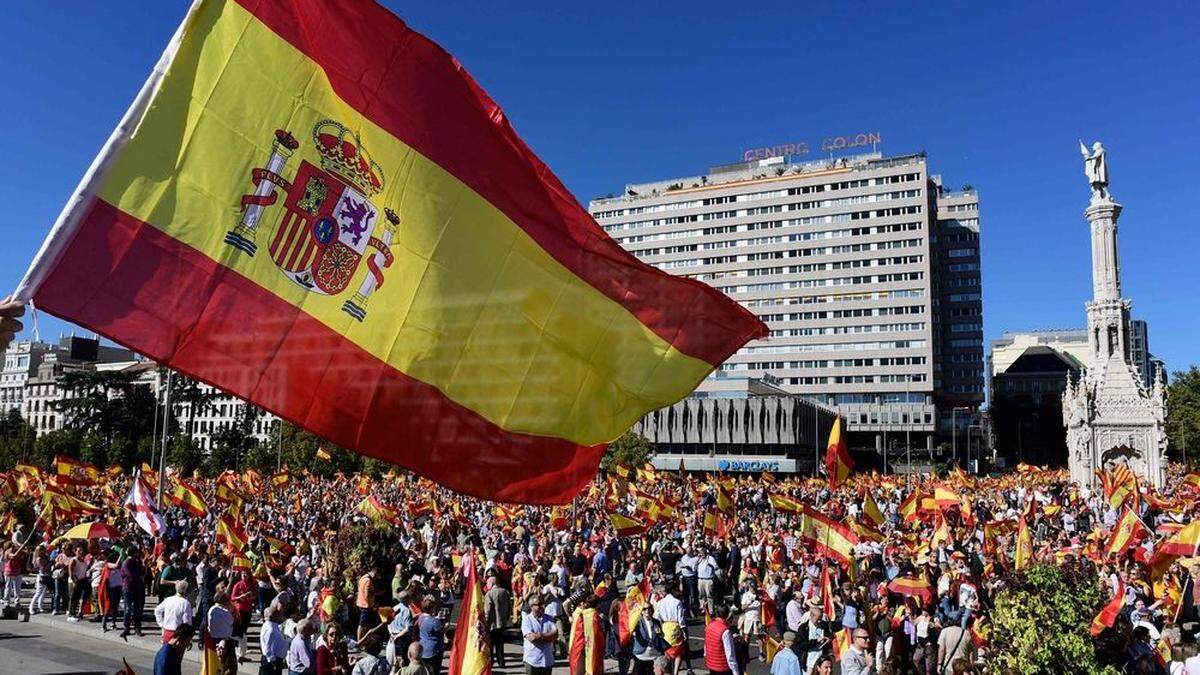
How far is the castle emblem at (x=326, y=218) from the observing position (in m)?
5.50

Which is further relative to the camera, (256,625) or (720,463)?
(720,463)

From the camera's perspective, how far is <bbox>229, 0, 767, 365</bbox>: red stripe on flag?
5.77m

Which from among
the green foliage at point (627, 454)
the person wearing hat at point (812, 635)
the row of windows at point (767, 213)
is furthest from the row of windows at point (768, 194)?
the person wearing hat at point (812, 635)

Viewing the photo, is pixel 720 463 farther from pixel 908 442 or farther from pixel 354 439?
pixel 354 439

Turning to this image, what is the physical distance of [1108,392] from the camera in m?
64.3

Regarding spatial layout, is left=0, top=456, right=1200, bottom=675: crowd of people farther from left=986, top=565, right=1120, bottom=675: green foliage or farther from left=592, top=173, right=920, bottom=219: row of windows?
left=592, top=173, right=920, bottom=219: row of windows

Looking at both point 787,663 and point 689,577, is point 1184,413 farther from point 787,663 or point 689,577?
point 787,663

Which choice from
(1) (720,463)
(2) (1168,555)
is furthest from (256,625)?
(1) (720,463)

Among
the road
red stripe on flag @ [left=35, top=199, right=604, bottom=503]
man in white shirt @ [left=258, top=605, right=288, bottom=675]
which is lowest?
the road

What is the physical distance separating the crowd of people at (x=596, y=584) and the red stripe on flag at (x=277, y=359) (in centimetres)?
243

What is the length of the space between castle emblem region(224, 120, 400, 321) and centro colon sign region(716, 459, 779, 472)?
8847 centimetres

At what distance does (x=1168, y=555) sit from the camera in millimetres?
15844

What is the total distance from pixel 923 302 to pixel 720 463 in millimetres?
32963

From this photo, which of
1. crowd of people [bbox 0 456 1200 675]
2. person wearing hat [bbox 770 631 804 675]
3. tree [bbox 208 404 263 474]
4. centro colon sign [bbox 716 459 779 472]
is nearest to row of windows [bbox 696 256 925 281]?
centro colon sign [bbox 716 459 779 472]
